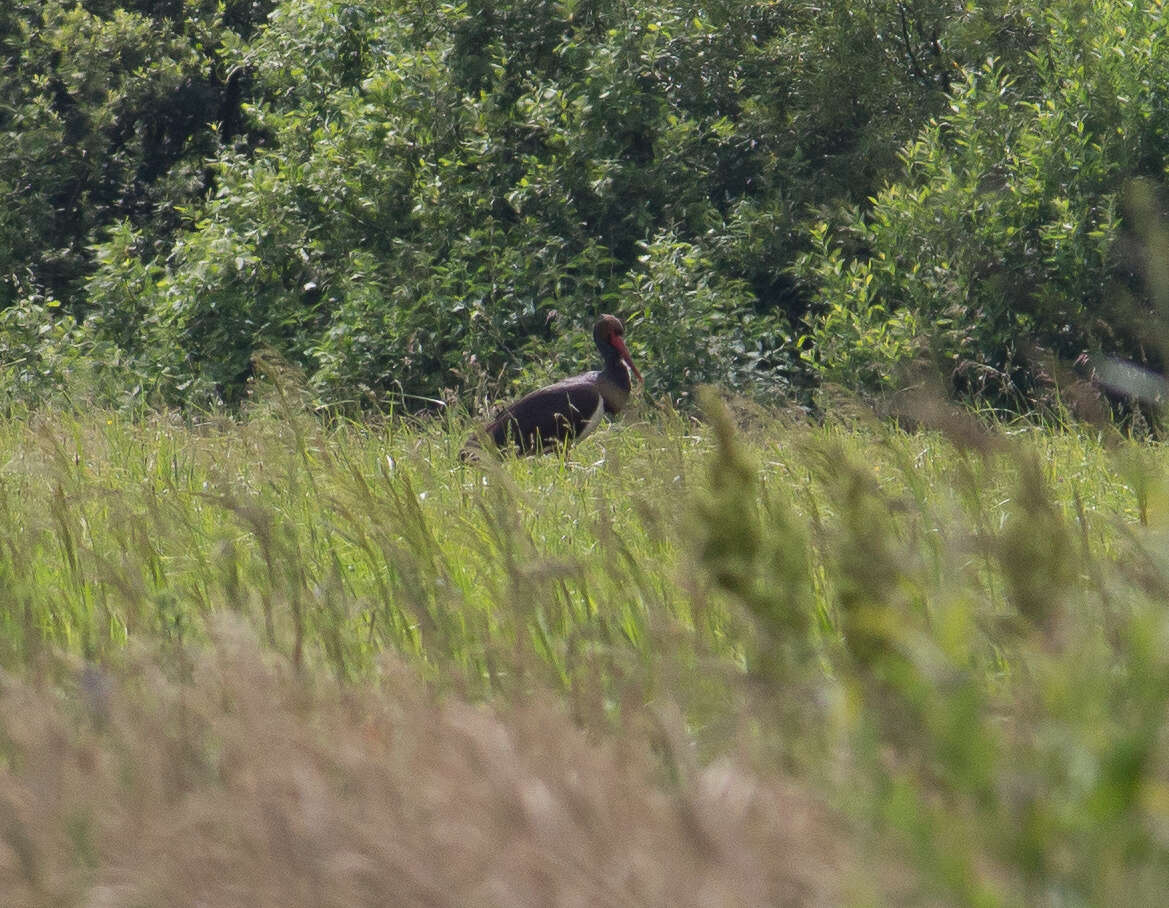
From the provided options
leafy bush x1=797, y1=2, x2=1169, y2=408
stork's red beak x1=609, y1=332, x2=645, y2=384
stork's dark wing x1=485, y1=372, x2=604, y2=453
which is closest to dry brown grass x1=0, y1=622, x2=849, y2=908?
stork's dark wing x1=485, y1=372, x2=604, y2=453

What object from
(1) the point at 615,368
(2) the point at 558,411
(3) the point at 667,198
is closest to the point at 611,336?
(1) the point at 615,368

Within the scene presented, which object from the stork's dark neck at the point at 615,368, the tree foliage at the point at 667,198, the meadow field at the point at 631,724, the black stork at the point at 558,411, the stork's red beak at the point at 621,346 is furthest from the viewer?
the stork's red beak at the point at 621,346

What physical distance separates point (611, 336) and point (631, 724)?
7.44 metres

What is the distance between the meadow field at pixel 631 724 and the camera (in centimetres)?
110

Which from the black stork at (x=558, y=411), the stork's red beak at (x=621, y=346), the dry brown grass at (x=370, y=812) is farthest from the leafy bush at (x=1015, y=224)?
Answer: the dry brown grass at (x=370, y=812)

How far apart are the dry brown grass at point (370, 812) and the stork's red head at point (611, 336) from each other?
7.19 meters

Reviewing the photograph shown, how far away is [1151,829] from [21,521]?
326 centimetres

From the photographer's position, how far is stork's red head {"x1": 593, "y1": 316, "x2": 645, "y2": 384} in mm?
8875

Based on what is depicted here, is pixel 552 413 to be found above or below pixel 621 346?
above

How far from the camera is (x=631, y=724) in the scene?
4.95 feet

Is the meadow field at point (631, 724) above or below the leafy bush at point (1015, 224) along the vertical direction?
above

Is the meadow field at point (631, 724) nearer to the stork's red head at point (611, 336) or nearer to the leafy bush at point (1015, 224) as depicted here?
the stork's red head at point (611, 336)

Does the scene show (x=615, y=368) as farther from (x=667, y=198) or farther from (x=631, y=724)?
(x=631, y=724)

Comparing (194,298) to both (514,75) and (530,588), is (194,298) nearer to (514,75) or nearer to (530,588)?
(514,75)
